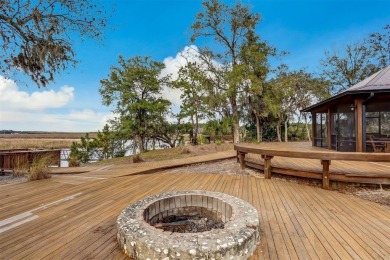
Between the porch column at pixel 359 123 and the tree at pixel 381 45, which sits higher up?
the tree at pixel 381 45

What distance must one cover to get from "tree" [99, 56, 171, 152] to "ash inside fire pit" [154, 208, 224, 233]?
569 inches

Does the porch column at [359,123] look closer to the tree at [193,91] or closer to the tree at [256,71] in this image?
the tree at [256,71]

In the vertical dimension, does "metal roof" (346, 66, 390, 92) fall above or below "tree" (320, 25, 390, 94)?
below

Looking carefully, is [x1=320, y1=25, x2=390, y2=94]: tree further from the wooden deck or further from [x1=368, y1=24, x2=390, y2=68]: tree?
the wooden deck

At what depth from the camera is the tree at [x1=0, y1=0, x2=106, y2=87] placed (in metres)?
3.25

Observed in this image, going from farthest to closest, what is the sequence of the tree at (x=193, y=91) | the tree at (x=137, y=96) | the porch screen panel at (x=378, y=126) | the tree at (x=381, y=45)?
the tree at (x=381, y=45)
the tree at (x=137, y=96)
the tree at (x=193, y=91)
the porch screen panel at (x=378, y=126)

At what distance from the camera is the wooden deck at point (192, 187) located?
7.83 ft

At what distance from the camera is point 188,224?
136 inches

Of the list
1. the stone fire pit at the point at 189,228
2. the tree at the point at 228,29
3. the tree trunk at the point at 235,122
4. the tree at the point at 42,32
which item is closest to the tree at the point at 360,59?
the tree at the point at 228,29

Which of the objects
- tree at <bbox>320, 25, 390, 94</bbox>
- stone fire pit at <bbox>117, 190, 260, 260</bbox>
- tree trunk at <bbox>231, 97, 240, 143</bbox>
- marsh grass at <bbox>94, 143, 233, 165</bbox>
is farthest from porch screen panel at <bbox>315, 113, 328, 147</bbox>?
tree at <bbox>320, 25, 390, 94</bbox>

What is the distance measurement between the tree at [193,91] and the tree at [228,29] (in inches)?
67.5

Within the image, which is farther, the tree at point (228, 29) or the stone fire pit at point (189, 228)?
the tree at point (228, 29)

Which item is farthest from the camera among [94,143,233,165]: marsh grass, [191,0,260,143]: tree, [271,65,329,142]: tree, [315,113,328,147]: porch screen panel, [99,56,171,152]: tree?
[99,56,171,152]: tree

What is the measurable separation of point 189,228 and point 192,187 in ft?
5.67
